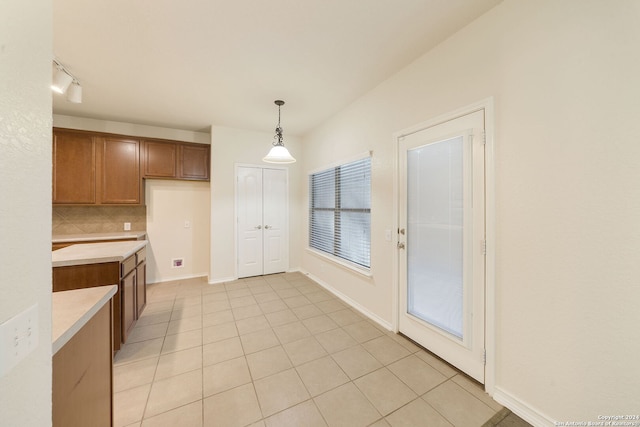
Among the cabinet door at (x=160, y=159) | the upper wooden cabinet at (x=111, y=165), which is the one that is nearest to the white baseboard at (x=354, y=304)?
the upper wooden cabinet at (x=111, y=165)

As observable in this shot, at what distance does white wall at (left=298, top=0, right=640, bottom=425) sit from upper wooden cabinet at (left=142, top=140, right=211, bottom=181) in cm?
411

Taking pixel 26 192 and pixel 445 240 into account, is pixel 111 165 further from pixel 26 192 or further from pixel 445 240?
pixel 445 240

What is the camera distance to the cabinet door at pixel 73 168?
3441 mm

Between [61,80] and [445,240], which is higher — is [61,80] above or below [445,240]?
above

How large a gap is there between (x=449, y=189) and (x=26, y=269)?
237 cm

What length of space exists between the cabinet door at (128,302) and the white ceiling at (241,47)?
2162 millimetres

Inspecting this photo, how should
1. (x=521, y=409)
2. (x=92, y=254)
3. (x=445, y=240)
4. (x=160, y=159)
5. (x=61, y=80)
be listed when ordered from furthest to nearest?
(x=160, y=159) < (x=61, y=80) < (x=92, y=254) < (x=445, y=240) < (x=521, y=409)

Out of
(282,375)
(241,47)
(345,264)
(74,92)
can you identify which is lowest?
(282,375)

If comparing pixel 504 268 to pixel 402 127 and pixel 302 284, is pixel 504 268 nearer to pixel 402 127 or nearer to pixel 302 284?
pixel 402 127

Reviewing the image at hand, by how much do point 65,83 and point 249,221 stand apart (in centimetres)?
285

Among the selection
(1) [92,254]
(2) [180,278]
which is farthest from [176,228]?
(1) [92,254]

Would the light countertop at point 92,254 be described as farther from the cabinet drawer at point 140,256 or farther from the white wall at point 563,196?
the white wall at point 563,196

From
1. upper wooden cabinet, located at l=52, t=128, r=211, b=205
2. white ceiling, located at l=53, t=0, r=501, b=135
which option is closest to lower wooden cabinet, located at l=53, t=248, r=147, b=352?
upper wooden cabinet, located at l=52, t=128, r=211, b=205

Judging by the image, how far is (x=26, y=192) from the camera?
62cm
